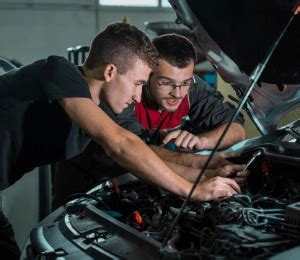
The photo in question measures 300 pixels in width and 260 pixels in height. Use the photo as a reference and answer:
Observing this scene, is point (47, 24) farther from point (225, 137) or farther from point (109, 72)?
point (109, 72)

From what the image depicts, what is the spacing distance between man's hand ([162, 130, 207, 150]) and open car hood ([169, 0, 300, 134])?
303 mm

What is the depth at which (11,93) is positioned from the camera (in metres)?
2.01

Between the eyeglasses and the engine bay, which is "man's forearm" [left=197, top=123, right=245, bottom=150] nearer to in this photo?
the eyeglasses

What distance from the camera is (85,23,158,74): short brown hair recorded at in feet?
6.77

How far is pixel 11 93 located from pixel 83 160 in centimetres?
90

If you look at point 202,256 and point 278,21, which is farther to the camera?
point 278,21

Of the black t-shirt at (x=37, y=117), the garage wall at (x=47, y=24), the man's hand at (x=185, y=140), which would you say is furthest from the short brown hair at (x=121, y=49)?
the garage wall at (x=47, y=24)

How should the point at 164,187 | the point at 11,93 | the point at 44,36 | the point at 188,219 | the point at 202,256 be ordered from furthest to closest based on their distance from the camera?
the point at 44,36 → the point at 11,93 → the point at 164,187 → the point at 188,219 → the point at 202,256

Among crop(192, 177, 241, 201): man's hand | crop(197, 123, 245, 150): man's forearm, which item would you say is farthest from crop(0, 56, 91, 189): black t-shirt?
crop(197, 123, 245, 150): man's forearm

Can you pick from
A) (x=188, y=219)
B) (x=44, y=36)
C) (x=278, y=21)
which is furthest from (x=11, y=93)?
(x=44, y=36)

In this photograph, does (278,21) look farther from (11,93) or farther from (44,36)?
(44,36)

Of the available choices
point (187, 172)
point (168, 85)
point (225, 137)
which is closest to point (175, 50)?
point (168, 85)

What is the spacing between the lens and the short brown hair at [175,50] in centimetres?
268

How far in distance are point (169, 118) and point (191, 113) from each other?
170 mm
